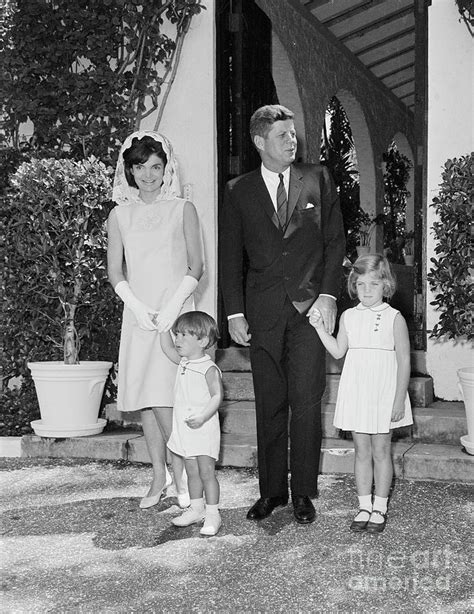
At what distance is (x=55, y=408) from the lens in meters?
4.77

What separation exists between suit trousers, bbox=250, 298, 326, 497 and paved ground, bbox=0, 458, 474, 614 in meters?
0.20

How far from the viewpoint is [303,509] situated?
10.7ft

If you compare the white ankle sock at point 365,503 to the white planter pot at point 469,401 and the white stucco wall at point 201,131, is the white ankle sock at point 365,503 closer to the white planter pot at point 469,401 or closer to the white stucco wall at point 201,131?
the white planter pot at point 469,401

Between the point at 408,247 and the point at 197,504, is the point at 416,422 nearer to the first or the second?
the point at 197,504

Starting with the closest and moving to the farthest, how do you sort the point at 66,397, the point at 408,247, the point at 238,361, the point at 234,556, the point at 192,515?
the point at 234,556
the point at 192,515
the point at 66,397
the point at 238,361
the point at 408,247

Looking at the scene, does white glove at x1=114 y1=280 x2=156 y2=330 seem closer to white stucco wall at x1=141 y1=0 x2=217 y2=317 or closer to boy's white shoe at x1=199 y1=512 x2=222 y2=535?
boy's white shoe at x1=199 y1=512 x2=222 y2=535

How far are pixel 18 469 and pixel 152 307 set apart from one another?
5.04 feet

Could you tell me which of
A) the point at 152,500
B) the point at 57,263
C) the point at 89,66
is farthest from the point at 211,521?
the point at 89,66

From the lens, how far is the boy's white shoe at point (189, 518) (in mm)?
3211

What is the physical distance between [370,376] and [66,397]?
2207 millimetres

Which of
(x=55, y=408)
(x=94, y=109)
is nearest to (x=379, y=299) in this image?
(x=55, y=408)

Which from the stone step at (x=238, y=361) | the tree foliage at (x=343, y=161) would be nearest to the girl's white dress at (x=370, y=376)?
the stone step at (x=238, y=361)

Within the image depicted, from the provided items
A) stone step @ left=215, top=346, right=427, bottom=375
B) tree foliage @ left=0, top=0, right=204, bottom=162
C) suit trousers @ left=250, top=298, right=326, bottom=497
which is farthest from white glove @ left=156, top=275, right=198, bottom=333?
tree foliage @ left=0, top=0, right=204, bottom=162

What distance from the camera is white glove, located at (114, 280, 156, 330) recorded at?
343 centimetres
